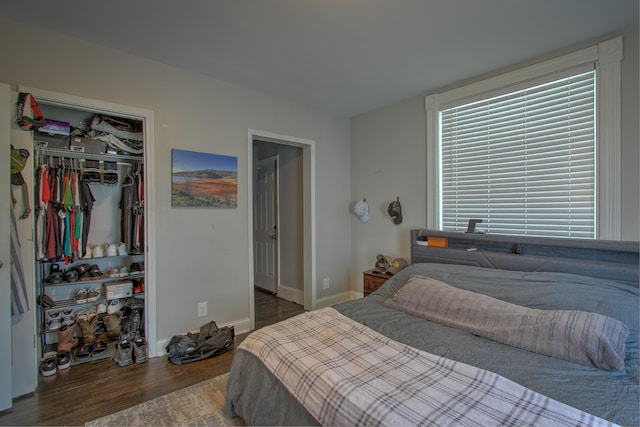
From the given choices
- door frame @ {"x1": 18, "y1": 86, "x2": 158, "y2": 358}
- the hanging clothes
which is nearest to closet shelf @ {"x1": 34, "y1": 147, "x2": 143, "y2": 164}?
door frame @ {"x1": 18, "y1": 86, "x2": 158, "y2": 358}

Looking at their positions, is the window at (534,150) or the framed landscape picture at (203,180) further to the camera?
the framed landscape picture at (203,180)

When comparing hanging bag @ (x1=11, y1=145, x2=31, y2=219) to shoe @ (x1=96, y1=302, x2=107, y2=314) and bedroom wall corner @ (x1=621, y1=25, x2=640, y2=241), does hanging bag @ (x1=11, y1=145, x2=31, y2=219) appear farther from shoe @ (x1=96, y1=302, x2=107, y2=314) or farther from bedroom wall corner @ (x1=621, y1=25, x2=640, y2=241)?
bedroom wall corner @ (x1=621, y1=25, x2=640, y2=241)

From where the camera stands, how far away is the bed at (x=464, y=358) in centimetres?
113

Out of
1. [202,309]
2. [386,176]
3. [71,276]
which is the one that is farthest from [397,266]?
[71,276]

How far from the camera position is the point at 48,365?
7.46 feet

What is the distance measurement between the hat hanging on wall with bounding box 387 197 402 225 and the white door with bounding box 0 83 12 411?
3273mm

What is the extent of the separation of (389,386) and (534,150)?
93.2 inches

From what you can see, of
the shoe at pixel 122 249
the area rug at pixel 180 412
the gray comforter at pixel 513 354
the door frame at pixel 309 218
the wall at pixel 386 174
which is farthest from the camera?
the door frame at pixel 309 218

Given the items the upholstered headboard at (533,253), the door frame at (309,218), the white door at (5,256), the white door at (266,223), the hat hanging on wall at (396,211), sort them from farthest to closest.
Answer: the white door at (266,223) < the door frame at (309,218) < the hat hanging on wall at (396,211) < the upholstered headboard at (533,253) < the white door at (5,256)

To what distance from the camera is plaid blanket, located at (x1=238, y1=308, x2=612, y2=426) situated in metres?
1.06

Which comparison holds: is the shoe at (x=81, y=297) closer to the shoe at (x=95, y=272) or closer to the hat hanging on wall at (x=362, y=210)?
the shoe at (x=95, y=272)

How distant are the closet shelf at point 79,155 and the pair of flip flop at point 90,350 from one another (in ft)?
5.36

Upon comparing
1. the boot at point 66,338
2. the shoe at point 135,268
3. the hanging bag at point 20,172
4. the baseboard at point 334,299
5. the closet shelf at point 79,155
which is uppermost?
the closet shelf at point 79,155

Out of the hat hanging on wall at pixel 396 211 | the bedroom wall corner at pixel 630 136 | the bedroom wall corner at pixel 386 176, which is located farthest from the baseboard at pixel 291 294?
the bedroom wall corner at pixel 630 136
